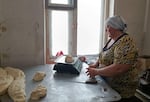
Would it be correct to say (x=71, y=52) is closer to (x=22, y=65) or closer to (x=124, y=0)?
(x=22, y=65)

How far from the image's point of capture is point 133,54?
1437 mm

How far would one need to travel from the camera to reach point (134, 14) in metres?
2.47

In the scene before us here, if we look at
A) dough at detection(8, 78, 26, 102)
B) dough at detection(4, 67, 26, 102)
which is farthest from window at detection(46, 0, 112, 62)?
dough at detection(8, 78, 26, 102)

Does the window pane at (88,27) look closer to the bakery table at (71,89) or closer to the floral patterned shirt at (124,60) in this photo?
the bakery table at (71,89)

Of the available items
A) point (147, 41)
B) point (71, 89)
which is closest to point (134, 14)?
point (147, 41)

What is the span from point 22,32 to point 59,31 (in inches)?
22.6

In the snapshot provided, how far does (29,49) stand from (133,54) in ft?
3.77

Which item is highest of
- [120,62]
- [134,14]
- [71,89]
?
[134,14]

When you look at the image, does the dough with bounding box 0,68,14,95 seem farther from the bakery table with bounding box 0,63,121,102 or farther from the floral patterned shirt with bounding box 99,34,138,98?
the floral patterned shirt with bounding box 99,34,138,98

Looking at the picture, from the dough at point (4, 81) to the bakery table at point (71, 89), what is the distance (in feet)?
0.15

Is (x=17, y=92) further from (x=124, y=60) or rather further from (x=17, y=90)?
(x=124, y=60)

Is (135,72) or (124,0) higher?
(124,0)

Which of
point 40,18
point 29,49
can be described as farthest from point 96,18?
point 29,49

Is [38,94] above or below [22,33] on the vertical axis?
below
